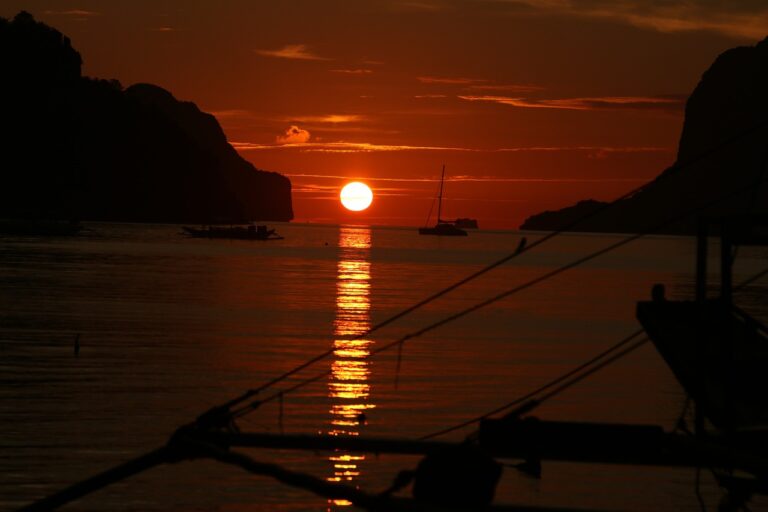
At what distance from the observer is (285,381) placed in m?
36.2

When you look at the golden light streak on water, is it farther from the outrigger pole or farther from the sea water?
the outrigger pole

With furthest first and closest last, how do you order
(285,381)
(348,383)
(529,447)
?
(285,381) → (348,383) → (529,447)

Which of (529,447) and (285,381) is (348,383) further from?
(529,447)

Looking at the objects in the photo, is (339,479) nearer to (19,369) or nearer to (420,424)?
(420,424)

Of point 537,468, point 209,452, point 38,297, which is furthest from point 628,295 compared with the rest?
point 209,452

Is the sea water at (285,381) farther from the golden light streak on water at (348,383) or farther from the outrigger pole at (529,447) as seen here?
the outrigger pole at (529,447)

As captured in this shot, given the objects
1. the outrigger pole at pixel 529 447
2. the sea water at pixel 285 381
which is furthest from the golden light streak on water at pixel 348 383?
the outrigger pole at pixel 529 447

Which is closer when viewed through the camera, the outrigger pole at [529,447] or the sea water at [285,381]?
the outrigger pole at [529,447]

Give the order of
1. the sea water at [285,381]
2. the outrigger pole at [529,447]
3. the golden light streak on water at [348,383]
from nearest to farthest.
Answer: the outrigger pole at [529,447], the sea water at [285,381], the golden light streak on water at [348,383]

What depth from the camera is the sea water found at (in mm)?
21984

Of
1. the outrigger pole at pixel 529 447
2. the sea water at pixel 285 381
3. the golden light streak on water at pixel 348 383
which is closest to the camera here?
the outrigger pole at pixel 529 447

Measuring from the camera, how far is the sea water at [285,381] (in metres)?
22.0

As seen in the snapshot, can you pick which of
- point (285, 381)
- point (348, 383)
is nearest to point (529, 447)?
point (348, 383)

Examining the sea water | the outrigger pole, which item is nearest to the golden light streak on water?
the sea water
